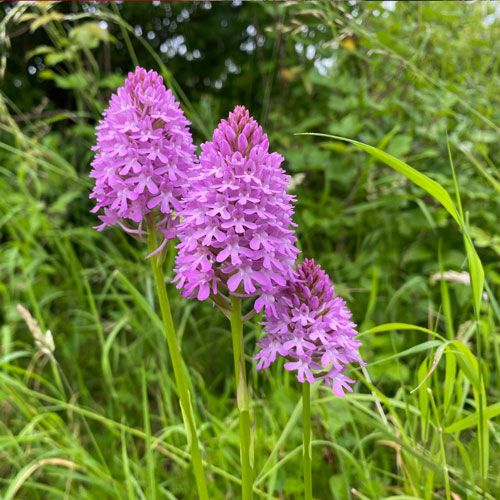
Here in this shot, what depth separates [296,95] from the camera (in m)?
3.51

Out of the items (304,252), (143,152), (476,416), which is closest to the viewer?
(143,152)

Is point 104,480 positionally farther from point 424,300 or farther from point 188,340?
point 424,300

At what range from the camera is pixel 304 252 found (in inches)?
128

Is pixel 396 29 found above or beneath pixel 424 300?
above

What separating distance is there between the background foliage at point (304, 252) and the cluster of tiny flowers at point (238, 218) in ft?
1.97

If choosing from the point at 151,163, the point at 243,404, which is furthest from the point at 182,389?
the point at 151,163

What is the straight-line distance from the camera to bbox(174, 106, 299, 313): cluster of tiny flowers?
1.07 meters

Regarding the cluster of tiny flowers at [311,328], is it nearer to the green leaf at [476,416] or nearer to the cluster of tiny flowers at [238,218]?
the cluster of tiny flowers at [238,218]

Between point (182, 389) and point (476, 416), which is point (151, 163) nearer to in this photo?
point (182, 389)

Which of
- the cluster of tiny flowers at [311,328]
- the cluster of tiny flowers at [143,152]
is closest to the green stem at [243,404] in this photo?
the cluster of tiny flowers at [311,328]

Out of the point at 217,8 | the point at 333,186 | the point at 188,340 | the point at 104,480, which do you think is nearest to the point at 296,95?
the point at 333,186

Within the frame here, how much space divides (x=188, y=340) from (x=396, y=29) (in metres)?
2.03

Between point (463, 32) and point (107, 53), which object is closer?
point (463, 32)

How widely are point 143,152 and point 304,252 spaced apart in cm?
213
